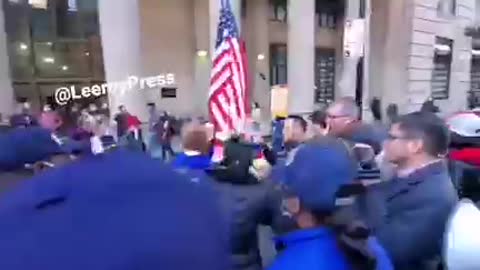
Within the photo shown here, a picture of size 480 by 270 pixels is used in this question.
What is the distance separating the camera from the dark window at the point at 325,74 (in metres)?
32.8

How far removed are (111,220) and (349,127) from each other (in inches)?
192

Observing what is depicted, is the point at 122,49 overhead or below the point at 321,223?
overhead

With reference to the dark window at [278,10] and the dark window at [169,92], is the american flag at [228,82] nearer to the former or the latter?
the dark window at [169,92]

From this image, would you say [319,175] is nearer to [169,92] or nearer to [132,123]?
[132,123]

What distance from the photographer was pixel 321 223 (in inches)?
94.3

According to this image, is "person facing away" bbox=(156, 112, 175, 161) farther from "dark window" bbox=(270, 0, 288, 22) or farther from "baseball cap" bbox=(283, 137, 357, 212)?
"dark window" bbox=(270, 0, 288, 22)

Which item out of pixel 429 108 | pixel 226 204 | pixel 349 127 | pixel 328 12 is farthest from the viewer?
pixel 328 12

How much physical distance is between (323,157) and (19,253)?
5.36ft

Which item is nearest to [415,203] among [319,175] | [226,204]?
[319,175]

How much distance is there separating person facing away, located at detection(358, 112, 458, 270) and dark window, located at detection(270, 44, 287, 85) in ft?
92.2

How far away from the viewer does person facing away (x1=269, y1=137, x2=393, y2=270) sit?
229 centimetres

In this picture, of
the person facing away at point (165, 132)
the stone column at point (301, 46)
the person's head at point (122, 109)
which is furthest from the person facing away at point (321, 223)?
the stone column at point (301, 46)

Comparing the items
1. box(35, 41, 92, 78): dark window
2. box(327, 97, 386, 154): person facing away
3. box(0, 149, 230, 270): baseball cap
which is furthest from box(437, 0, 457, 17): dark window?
Answer: box(0, 149, 230, 270): baseball cap

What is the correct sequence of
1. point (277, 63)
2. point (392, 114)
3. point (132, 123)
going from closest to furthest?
point (392, 114) < point (132, 123) < point (277, 63)
